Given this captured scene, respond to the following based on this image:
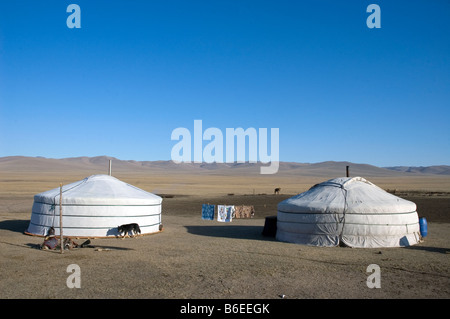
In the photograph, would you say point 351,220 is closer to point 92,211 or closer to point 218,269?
point 218,269

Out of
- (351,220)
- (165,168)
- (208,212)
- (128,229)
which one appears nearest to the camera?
(351,220)

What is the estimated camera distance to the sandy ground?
285 inches

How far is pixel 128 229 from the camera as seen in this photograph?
45.9 ft

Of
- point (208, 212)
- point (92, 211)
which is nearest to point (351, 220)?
point (92, 211)

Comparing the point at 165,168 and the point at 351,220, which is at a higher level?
the point at 351,220

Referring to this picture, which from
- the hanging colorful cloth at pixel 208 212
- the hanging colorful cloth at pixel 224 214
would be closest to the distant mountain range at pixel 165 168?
the hanging colorful cloth at pixel 208 212

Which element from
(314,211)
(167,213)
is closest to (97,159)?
(167,213)

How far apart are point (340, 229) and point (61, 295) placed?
26.8 feet

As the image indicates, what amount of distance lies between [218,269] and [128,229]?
589cm

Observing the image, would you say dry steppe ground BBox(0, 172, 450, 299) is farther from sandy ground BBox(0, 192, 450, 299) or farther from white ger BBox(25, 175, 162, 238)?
white ger BBox(25, 175, 162, 238)

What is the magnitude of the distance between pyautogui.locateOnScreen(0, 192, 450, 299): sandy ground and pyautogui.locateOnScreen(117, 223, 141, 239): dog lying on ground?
438 mm

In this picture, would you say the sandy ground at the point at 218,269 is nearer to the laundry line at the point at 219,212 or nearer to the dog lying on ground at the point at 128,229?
the dog lying on ground at the point at 128,229

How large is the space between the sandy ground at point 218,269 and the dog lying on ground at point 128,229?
17.2 inches
